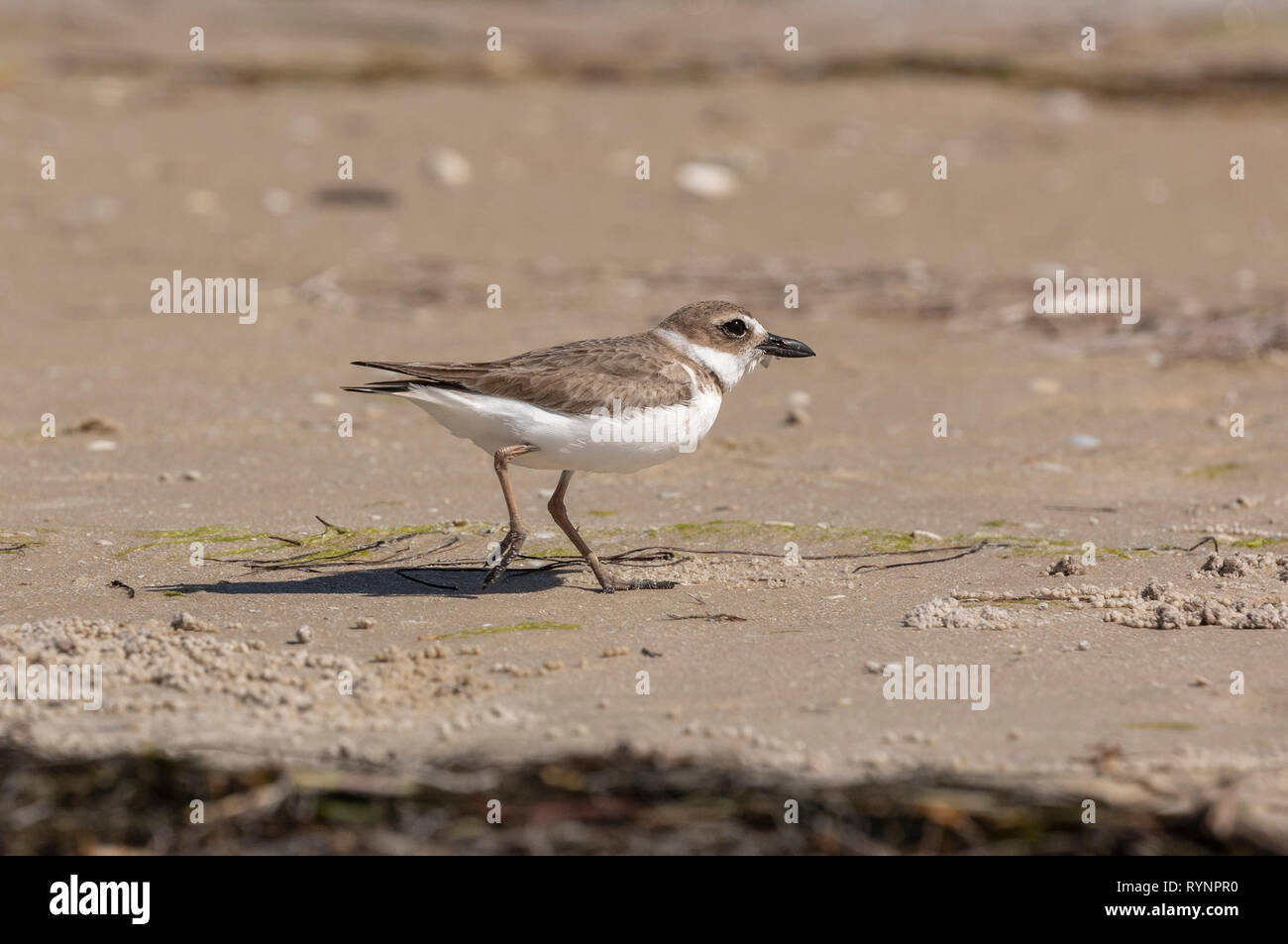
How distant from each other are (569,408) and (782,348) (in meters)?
1.20

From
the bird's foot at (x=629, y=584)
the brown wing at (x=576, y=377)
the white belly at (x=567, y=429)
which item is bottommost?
the bird's foot at (x=629, y=584)

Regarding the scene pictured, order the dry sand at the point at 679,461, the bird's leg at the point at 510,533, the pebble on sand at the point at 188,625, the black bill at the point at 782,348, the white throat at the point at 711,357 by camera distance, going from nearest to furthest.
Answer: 1. the dry sand at the point at 679,461
2. the pebble on sand at the point at 188,625
3. the bird's leg at the point at 510,533
4. the white throat at the point at 711,357
5. the black bill at the point at 782,348

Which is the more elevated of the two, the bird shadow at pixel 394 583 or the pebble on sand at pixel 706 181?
the pebble on sand at pixel 706 181

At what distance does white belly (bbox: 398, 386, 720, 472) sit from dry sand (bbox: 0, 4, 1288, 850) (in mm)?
498

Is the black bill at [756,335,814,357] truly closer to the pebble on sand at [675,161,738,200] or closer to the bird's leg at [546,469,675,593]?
the bird's leg at [546,469,675,593]

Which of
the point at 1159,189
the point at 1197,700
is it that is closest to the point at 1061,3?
the point at 1159,189

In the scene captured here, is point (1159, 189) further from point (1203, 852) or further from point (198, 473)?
point (1203, 852)

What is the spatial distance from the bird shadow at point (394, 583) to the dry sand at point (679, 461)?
0.04 meters

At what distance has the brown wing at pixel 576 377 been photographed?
564cm

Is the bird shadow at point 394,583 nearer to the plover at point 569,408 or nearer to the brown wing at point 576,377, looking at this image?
the plover at point 569,408

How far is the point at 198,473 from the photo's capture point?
7.20 metres

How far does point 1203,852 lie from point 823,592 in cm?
211

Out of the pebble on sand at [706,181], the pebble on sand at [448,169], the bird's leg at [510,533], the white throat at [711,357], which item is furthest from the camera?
the pebble on sand at [448,169]

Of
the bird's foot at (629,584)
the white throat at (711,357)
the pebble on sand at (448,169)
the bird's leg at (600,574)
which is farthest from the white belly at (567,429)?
the pebble on sand at (448,169)
